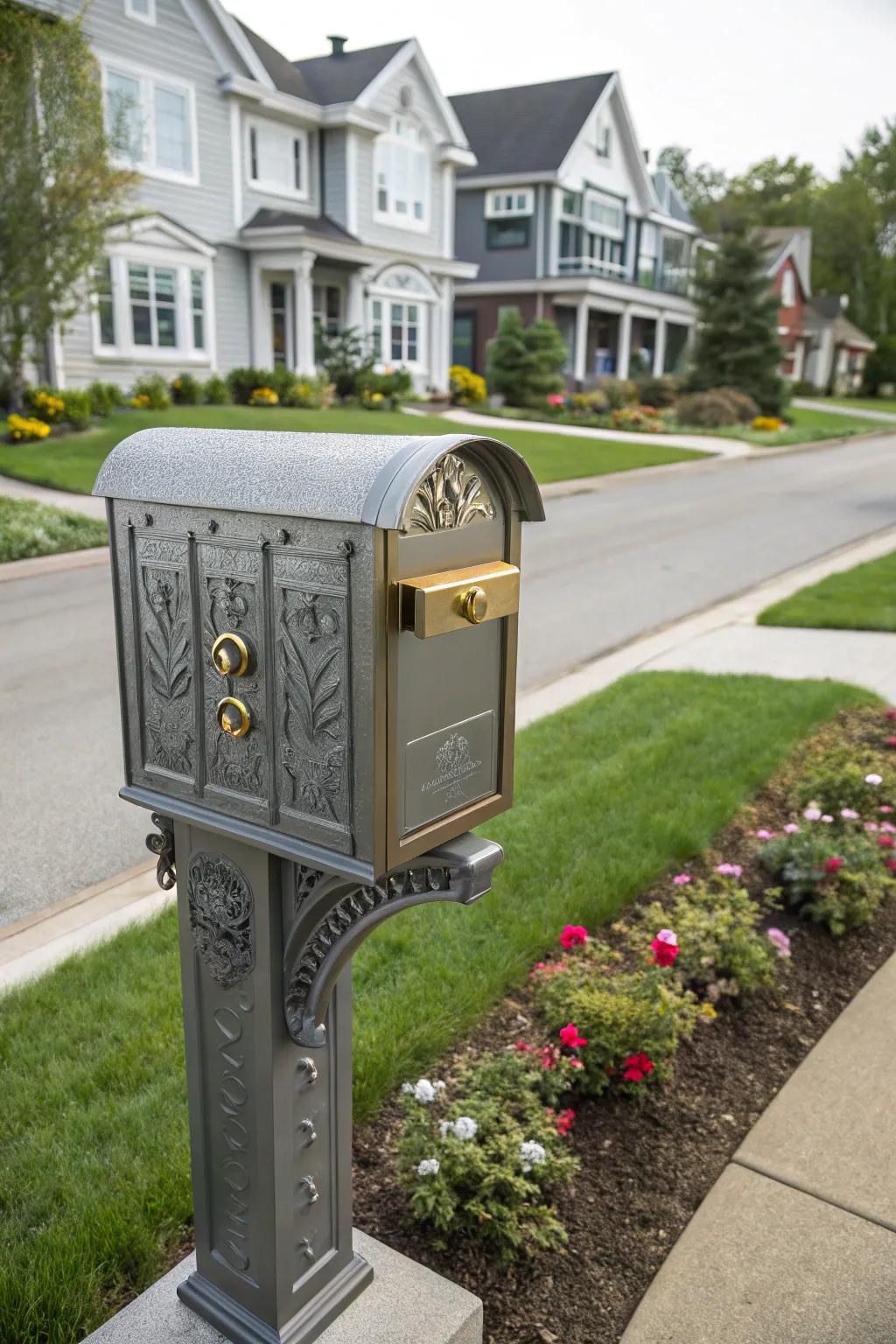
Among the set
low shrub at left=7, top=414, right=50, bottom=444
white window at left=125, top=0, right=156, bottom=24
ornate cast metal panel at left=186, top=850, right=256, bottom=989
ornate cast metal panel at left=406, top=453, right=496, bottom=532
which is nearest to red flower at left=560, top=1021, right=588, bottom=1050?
ornate cast metal panel at left=186, top=850, right=256, bottom=989

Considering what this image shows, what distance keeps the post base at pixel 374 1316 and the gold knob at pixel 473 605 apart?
1476 mm

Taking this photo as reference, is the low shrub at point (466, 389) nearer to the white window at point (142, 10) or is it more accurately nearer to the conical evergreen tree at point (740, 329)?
the conical evergreen tree at point (740, 329)

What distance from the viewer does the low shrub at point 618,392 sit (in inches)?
1291

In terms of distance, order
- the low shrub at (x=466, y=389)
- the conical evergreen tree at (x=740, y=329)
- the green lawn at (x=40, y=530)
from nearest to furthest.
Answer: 1. the green lawn at (x=40, y=530)
2. the low shrub at (x=466, y=389)
3. the conical evergreen tree at (x=740, y=329)

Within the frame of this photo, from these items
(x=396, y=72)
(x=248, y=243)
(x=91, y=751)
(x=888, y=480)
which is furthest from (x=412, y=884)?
(x=396, y=72)

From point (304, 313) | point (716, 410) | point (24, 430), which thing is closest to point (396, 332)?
point (304, 313)

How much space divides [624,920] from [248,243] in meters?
24.0

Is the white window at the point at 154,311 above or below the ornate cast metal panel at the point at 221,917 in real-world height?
above

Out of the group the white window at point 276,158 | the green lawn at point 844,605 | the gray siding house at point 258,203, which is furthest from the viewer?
the white window at point 276,158

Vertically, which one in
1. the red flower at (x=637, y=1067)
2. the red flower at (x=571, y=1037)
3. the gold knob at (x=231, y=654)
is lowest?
the red flower at (x=637, y=1067)

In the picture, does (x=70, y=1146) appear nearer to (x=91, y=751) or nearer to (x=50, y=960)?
(x=50, y=960)

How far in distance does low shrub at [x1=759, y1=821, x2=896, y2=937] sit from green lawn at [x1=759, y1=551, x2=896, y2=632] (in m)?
4.81

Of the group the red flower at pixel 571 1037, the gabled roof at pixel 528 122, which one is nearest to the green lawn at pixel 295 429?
the red flower at pixel 571 1037

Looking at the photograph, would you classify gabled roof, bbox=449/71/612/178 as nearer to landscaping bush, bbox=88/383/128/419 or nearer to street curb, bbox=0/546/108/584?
landscaping bush, bbox=88/383/128/419
